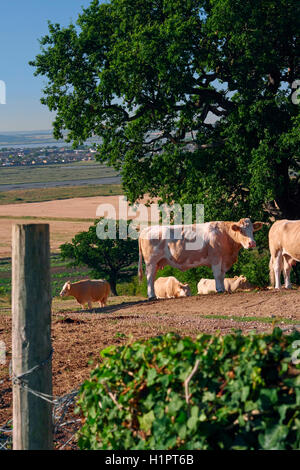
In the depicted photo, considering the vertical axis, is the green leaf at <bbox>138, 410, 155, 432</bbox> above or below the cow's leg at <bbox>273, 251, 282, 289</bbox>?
below

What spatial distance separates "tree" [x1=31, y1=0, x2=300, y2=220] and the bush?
19204mm

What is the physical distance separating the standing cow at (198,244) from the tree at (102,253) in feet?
131

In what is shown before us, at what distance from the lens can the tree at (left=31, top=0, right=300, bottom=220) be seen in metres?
24.0

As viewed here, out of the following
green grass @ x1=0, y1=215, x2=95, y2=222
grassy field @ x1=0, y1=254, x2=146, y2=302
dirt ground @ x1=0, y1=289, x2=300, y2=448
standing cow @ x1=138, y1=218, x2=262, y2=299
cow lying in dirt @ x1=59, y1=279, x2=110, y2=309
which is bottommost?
grassy field @ x1=0, y1=254, x2=146, y2=302

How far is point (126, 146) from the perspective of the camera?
92.9 feet

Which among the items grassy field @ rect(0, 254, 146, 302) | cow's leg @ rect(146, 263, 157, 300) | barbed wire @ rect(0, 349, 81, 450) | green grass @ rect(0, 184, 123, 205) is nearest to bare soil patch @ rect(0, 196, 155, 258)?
green grass @ rect(0, 184, 123, 205)

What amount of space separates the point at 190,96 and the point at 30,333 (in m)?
23.3

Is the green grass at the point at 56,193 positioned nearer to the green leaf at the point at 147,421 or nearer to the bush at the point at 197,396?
the bush at the point at 197,396

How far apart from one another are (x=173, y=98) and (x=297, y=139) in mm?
5742

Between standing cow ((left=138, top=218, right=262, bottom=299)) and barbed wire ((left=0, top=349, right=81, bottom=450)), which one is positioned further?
standing cow ((left=138, top=218, right=262, bottom=299))

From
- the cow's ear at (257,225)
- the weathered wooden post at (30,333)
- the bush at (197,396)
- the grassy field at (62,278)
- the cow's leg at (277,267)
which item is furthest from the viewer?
the grassy field at (62,278)

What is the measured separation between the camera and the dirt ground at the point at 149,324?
371 inches

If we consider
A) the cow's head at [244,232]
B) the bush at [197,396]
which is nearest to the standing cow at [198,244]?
the cow's head at [244,232]

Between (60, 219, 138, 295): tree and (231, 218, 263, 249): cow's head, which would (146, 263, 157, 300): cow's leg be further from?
(60, 219, 138, 295): tree
